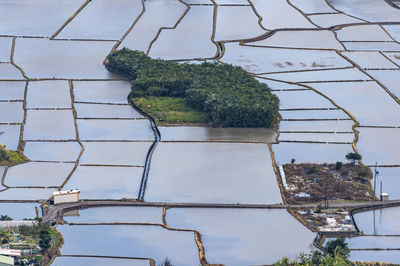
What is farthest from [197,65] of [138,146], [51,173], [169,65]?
[51,173]

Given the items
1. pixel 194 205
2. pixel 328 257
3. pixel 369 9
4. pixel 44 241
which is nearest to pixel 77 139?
pixel 194 205

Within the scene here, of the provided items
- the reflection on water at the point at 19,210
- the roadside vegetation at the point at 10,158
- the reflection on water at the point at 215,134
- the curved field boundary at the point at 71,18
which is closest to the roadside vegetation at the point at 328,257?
the reflection on water at the point at 19,210

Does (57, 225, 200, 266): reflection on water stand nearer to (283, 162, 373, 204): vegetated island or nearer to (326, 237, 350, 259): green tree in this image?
(326, 237, 350, 259): green tree

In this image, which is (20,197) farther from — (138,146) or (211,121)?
(211,121)

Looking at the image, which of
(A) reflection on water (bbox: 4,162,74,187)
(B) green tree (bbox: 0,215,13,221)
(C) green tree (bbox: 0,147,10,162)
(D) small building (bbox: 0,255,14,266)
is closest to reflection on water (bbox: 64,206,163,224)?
(B) green tree (bbox: 0,215,13,221)

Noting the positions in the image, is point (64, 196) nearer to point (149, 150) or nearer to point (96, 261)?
point (96, 261)
